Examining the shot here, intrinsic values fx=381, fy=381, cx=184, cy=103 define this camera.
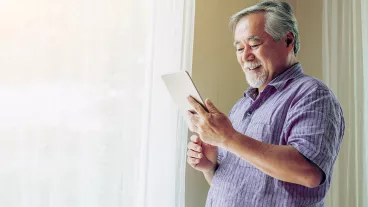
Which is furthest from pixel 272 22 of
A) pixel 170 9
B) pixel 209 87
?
pixel 209 87

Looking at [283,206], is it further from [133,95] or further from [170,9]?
[170,9]

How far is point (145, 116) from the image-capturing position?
52.4 inches

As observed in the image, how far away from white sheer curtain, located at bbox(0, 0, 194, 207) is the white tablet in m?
0.30

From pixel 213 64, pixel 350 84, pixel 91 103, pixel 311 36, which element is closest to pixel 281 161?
pixel 91 103

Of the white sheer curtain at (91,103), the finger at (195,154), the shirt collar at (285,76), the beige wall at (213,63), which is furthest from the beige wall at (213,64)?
the shirt collar at (285,76)

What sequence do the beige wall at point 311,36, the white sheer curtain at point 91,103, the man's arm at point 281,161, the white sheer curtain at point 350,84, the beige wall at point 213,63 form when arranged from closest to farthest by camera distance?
1. the man's arm at point 281,161
2. the white sheer curtain at point 91,103
3. the beige wall at point 213,63
4. the white sheer curtain at point 350,84
5. the beige wall at point 311,36

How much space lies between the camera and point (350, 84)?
5.70 feet

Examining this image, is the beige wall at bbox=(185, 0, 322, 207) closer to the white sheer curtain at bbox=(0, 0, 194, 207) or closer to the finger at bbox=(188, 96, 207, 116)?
the white sheer curtain at bbox=(0, 0, 194, 207)

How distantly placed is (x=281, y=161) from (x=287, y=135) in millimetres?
107

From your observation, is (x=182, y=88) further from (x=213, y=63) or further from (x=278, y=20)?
(x=213, y=63)

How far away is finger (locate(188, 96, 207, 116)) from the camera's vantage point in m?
0.94

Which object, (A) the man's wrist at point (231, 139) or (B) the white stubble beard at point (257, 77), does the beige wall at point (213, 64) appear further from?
(A) the man's wrist at point (231, 139)

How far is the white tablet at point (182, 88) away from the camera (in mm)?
958

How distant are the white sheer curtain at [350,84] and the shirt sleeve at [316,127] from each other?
822 millimetres
